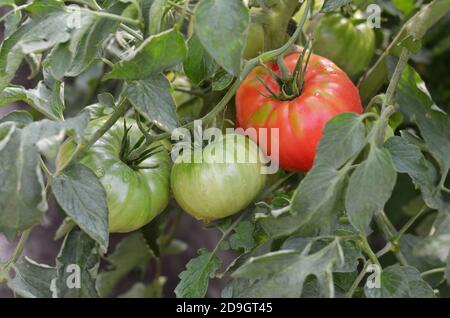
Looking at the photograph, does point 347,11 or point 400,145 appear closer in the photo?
point 400,145

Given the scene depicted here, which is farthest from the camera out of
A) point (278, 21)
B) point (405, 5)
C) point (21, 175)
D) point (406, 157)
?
point (405, 5)

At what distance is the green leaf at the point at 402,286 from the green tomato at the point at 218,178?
0.14m

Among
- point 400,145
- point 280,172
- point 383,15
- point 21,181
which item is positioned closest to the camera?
point 21,181

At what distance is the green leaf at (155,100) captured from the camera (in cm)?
50

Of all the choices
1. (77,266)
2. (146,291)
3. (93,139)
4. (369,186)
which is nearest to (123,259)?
(146,291)

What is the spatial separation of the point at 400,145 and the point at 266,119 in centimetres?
13

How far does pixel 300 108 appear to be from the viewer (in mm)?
593

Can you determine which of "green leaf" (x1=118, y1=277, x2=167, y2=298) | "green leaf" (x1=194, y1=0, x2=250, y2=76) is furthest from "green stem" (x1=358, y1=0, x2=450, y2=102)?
"green leaf" (x1=118, y1=277, x2=167, y2=298)

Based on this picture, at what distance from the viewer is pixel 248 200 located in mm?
599

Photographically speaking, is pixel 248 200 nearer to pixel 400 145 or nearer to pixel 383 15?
pixel 400 145

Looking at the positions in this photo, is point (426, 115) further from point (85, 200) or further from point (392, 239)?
point (85, 200)

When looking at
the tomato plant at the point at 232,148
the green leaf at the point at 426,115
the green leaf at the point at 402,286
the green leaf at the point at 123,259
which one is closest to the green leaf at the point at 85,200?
the tomato plant at the point at 232,148

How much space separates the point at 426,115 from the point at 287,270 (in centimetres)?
26
